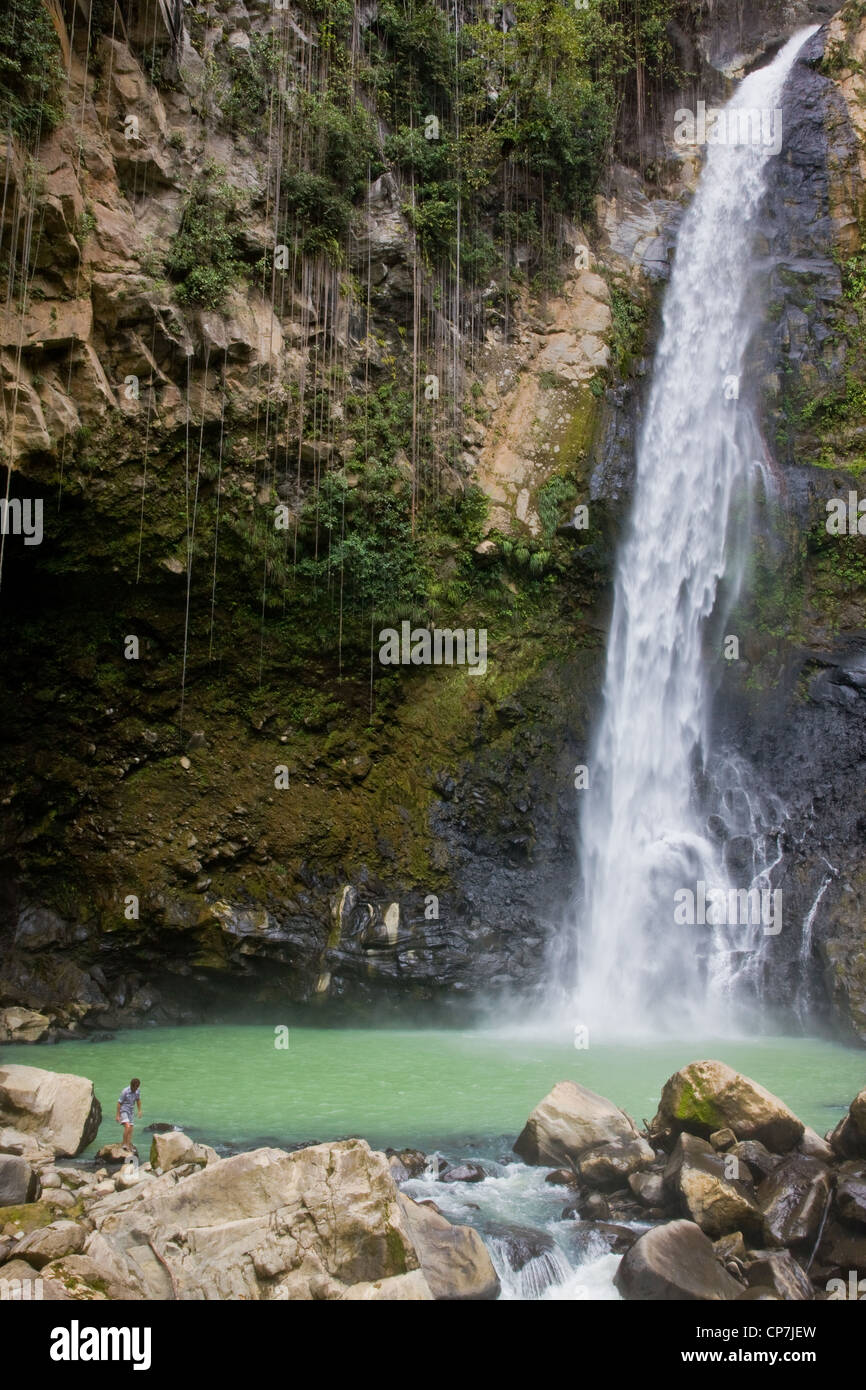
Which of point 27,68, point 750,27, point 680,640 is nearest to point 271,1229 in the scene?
point 680,640

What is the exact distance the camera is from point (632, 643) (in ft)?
55.0

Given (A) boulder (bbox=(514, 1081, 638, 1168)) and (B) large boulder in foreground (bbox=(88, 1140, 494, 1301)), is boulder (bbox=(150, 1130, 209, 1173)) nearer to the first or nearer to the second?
(B) large boulder in foreground (bbox=(88, 1140, 494, 1301))

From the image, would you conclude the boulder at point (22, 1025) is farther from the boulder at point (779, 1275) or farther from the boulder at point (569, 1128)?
the boulder at point (779, 1275)

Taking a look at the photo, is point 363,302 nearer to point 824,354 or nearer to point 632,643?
point 632,643

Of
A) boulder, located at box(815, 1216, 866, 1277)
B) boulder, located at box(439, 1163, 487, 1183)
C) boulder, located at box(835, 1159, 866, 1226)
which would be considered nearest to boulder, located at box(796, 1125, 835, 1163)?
boulder, located at box(835, 1159, 866, 1226)

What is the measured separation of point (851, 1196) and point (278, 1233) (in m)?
3.59

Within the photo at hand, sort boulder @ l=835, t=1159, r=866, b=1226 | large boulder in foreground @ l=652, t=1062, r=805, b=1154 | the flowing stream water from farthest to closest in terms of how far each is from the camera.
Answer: large boulder in foreground @ l=652, t=1062, r=805, b=1154
the flowing stream water
boulder @ l=835, t=1159, r=866, b=1226

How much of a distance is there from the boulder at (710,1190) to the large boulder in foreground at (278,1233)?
1.62 m

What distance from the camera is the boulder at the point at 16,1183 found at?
6180 millimetres

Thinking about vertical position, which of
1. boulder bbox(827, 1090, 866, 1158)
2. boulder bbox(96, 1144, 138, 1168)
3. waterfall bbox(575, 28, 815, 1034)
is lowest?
boulder bbox(96, 1144, 138, 1168)

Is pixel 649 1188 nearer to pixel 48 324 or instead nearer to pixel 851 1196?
pixel 851 1196

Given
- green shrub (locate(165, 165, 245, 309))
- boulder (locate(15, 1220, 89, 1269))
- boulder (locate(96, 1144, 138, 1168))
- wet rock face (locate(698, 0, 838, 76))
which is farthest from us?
wet rock face (locate(698, 0, 838, 76))

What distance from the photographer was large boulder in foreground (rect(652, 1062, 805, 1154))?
22.1 feet

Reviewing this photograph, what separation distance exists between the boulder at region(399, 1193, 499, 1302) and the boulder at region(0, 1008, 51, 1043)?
7980 mm
